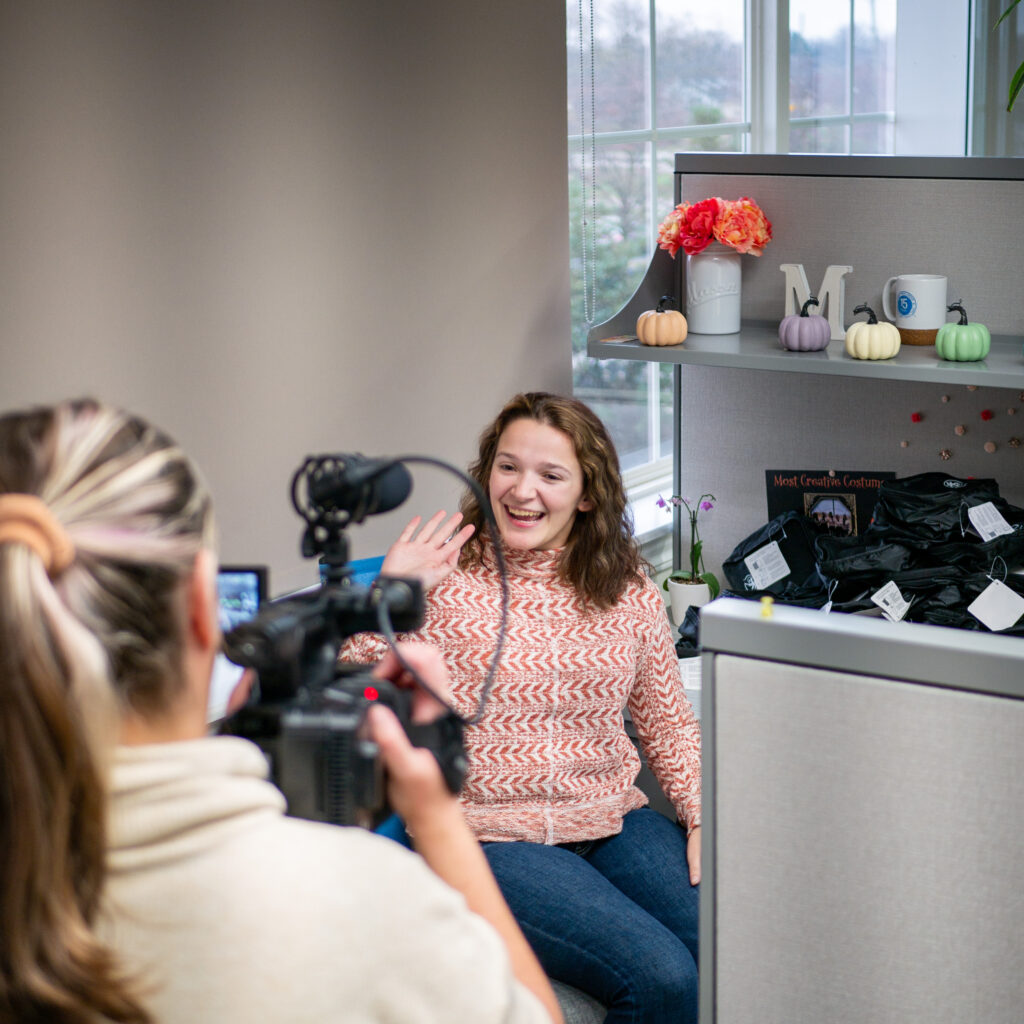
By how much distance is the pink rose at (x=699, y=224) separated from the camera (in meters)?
2.32

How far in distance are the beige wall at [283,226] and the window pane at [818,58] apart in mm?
1391

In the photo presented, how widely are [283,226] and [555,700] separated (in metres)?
0.94

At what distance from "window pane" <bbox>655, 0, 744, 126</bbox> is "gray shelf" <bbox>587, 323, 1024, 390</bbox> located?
3.53 ft

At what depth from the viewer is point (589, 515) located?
6.25 feet

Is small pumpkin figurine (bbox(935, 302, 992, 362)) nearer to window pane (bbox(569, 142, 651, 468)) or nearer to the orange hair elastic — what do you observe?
window pane (bbox(569, 142, 651, 468))

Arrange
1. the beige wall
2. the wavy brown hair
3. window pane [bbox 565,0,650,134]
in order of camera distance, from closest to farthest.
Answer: the beige wall, the wavy brown hair, window pane [bbox 565,0,650,134]

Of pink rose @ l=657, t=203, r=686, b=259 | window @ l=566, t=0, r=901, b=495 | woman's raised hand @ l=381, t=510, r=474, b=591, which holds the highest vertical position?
window @ l=566, t=0, r=901, b=495

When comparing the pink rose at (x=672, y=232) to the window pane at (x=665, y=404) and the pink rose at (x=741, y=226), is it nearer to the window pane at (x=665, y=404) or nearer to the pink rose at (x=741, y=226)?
the pink rose at (x=741, y=226)

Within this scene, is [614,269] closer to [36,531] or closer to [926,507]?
[926,507]

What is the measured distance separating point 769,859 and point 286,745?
391 mm

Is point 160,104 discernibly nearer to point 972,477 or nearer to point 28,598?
point 28,598

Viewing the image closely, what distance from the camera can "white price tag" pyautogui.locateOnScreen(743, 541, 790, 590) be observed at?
2469 millimetres

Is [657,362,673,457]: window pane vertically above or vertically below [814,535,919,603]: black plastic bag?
above

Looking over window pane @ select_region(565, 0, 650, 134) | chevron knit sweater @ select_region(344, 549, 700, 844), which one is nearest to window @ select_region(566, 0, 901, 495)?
window pane @ select_region(565, 0, 650, 134)
